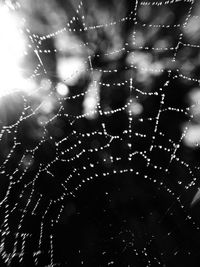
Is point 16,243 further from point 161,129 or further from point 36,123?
point 161,129

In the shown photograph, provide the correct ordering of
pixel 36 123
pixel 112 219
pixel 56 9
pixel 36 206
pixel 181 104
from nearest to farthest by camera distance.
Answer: pixel 36 206 → pixel 112 219 → pixel 56 9 → pixel 36 123 → pixel 181 104

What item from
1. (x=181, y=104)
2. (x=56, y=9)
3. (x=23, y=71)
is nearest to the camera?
(x=23, y=71)

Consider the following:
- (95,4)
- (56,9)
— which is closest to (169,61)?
(95,4)

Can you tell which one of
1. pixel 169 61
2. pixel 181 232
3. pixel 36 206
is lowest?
pixel 181 232

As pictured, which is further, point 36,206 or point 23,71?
point 36,206

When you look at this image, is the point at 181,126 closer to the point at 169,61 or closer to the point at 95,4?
the point at 169,61

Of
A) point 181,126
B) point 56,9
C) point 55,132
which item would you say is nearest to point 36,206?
point 55,132

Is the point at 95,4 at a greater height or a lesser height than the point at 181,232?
greater
